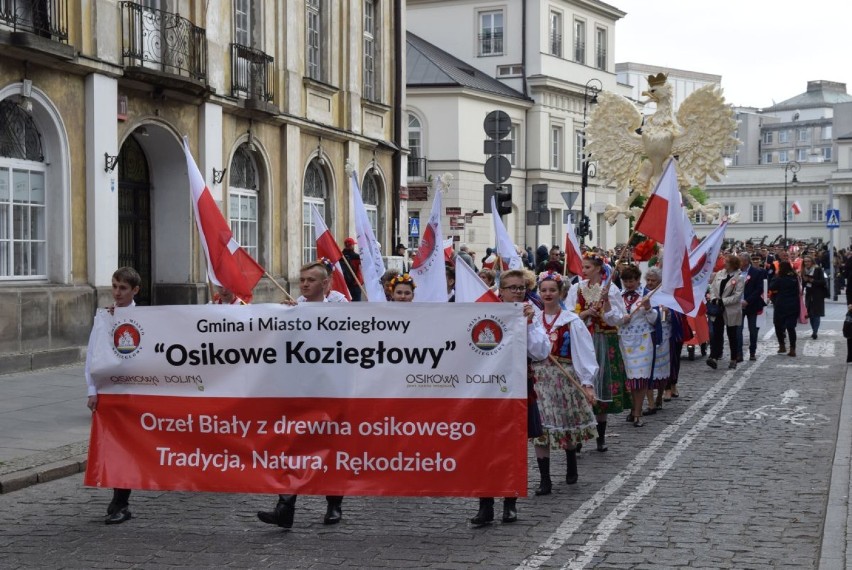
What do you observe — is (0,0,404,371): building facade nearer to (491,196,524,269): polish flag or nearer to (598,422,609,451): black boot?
(491,196,524,269): polish flag

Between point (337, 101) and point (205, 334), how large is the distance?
1961cm

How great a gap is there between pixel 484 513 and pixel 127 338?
8.65 ft

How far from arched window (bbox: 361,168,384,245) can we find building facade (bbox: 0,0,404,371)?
61 mm

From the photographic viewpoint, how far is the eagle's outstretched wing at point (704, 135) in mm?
22859

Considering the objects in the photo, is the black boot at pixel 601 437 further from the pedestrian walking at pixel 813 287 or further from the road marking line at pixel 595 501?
the pedestrian walking at pixel 813 287

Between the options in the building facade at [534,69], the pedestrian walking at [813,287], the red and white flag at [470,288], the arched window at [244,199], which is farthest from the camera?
the building facade at [534,69]

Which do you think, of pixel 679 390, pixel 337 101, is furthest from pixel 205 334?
pixel 337 101

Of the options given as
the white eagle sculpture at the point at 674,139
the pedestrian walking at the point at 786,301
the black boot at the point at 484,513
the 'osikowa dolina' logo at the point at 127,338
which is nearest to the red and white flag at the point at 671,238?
the black boot at the point at 484,513

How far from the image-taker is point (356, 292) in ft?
79.3

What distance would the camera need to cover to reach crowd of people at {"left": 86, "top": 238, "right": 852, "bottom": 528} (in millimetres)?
8320

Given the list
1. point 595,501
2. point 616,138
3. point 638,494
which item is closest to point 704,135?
point 616,138

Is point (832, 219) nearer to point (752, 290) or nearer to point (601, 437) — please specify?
point (752, 290)

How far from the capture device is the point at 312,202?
26.1 meters

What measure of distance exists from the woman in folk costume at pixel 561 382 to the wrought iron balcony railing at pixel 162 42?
1115 cm
